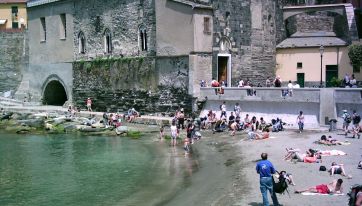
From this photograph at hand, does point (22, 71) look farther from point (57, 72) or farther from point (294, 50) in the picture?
point (294, 50)

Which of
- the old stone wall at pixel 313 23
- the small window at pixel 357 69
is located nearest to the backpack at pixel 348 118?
the small window at pixel 357 69

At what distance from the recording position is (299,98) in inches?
1161

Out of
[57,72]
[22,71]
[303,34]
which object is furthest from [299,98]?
[22,71]

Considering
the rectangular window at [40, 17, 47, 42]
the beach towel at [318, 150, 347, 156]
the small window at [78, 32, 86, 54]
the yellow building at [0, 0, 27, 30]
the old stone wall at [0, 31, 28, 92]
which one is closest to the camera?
the beach towel at [318, 150, 347, 156]

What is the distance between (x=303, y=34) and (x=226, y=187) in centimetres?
2587

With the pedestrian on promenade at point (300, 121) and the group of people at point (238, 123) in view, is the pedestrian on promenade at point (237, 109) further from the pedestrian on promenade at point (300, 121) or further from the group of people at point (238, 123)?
the pedestrian on promenade at point (300, 121)

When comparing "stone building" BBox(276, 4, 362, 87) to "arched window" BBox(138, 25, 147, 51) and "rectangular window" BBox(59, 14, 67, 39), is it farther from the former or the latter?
"rectangular window" BBox(59, 14, 67, 39)

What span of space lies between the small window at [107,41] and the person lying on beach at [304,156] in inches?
893

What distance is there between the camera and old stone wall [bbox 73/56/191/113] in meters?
35.2

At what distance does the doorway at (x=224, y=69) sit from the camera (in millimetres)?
36406

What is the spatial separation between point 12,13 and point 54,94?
17867 millimetres

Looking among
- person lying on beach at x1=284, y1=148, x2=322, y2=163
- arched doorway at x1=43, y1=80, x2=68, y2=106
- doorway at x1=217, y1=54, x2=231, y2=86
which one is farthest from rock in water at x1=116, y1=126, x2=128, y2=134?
arched doorway at x1=43, y1=80, x2=68, y2=106

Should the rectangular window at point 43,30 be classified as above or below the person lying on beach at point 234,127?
above

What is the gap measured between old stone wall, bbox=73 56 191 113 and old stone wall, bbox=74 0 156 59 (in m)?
0.85
